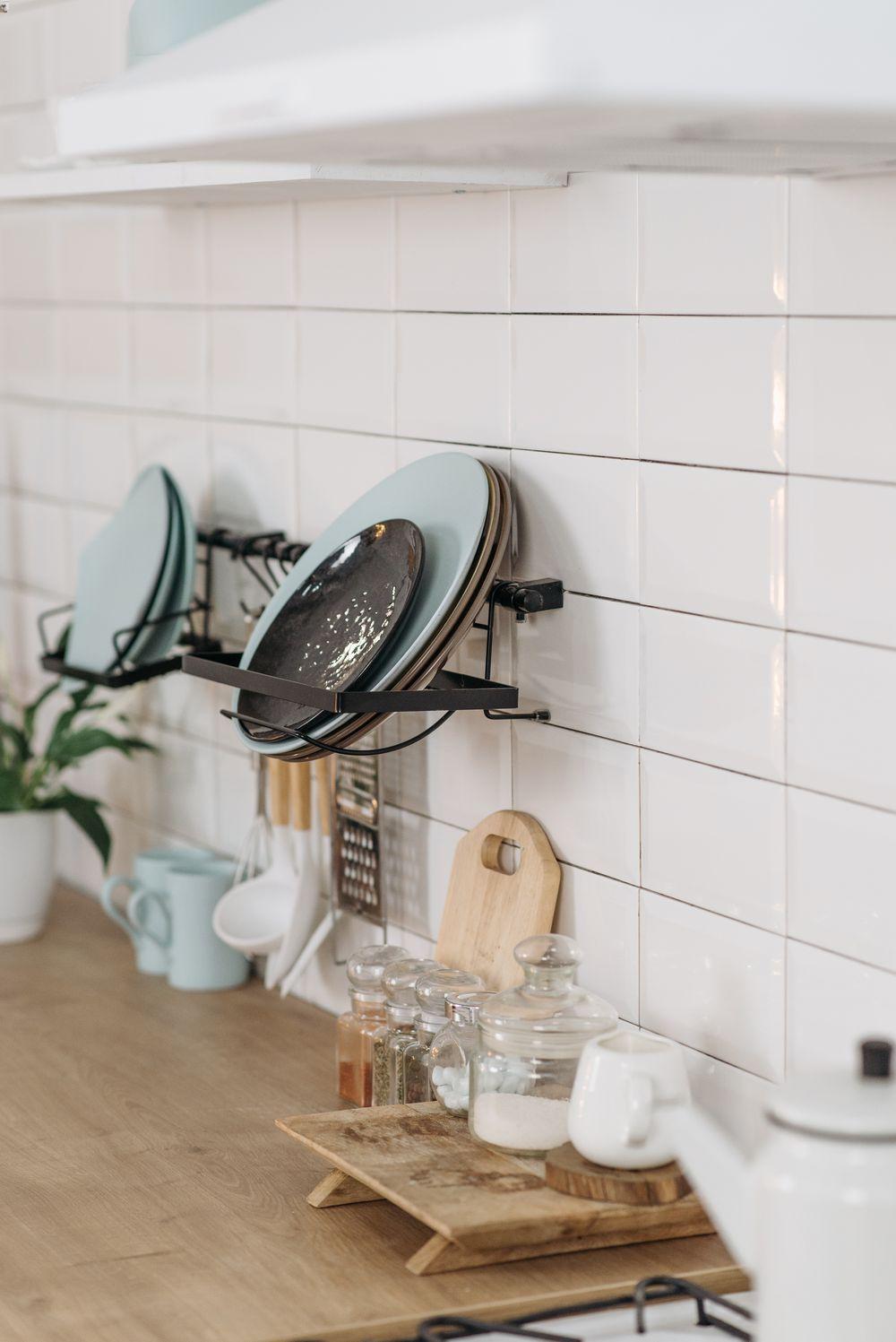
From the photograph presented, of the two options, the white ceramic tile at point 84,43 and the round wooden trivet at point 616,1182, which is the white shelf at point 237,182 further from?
the round wooden trivet at point 616,1182

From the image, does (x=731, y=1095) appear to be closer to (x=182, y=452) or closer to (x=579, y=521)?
(x=579, y=521)

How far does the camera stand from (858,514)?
1.18 m

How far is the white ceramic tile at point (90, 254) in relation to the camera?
2.23 metres

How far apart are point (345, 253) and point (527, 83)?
1.02m

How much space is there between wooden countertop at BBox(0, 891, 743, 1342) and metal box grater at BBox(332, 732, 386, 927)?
142 millimetres

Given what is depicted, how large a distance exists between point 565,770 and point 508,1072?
0.29 metres

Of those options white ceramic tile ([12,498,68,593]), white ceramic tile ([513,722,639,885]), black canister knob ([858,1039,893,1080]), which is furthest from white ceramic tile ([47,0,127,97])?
black canister knob ([858,1039,893,1080])

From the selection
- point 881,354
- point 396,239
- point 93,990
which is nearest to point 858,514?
point 881,354

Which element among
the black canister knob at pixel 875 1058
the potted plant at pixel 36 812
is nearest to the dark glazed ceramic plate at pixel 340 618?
the potted plant at pixel 36 812

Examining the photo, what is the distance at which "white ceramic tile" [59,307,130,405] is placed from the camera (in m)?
2.26

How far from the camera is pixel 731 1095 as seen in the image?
52.7 inches

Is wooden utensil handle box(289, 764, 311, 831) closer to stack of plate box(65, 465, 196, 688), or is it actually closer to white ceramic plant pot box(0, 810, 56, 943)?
stack of plate box(65, 465, 196, 688)

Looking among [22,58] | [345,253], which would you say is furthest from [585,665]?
[22,58]

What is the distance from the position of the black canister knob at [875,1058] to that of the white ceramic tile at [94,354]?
1.58 m
